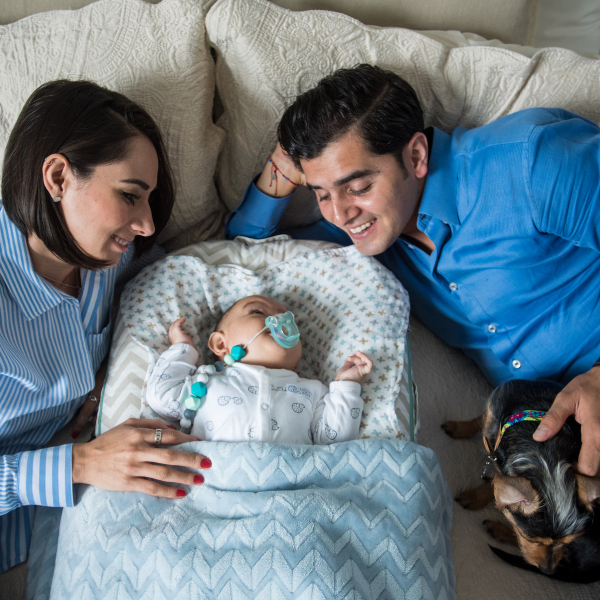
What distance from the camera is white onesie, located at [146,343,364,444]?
1.54 metres

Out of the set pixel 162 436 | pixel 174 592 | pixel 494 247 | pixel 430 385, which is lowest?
pixel 430 385

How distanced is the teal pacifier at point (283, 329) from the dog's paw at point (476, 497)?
0.85 metres

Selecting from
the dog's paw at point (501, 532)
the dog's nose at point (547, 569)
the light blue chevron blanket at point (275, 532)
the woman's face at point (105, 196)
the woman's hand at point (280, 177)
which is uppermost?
the woman's face at point (105, 196)

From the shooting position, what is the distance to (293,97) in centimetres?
191

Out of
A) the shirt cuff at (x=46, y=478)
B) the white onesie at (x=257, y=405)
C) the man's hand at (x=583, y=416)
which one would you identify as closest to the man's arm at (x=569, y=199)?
the man's hand at (x=583, y=416)

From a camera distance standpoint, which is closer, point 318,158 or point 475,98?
point 318,158

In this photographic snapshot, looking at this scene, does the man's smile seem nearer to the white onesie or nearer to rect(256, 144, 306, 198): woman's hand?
rect(256, 144, 306, 198): woman's hand

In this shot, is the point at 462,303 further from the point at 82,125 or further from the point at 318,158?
the point at 82,125

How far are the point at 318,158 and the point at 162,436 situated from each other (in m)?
1.06

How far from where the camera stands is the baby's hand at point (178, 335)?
1722mm

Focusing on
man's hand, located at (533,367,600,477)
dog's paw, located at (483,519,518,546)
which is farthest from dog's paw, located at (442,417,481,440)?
man's hand, located at (533,367,600,477)

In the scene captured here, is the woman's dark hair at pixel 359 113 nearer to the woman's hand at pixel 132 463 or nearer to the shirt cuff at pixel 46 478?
the woman's hand at pixel 132 463

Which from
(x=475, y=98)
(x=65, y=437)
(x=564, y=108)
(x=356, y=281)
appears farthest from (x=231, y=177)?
(x=564, y=108)

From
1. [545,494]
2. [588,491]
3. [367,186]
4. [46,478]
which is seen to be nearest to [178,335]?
[46,478]
